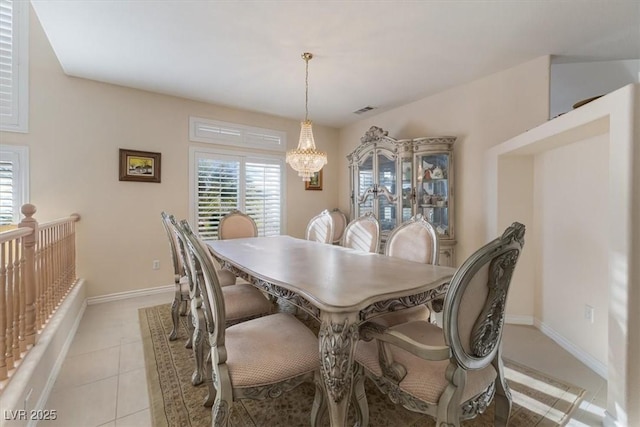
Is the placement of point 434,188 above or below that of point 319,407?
above

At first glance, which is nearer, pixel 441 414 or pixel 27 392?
pixel 441 414

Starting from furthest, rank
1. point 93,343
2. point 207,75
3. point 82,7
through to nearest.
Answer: point 207,75, point 93,343, point 82,7

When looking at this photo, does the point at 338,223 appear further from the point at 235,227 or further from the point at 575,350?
the point at 575,350

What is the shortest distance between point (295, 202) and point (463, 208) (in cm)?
263

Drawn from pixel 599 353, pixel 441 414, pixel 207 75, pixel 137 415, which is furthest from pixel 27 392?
pixel 599 353

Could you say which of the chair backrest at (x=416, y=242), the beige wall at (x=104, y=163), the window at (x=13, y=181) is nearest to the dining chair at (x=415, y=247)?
the chair backrest at (x=416, y=242)

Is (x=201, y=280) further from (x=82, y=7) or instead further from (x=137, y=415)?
(x=82, y=7)

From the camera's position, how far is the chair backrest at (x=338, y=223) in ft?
15.6

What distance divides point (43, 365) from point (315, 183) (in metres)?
4.04

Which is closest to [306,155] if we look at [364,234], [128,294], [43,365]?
[364,234]

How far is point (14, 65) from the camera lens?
2.90 meters

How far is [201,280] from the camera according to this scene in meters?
1.34

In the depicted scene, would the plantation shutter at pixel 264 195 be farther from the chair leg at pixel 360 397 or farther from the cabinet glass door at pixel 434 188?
the chair leg at pixel 360 397

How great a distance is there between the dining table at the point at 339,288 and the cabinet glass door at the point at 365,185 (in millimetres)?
1987
